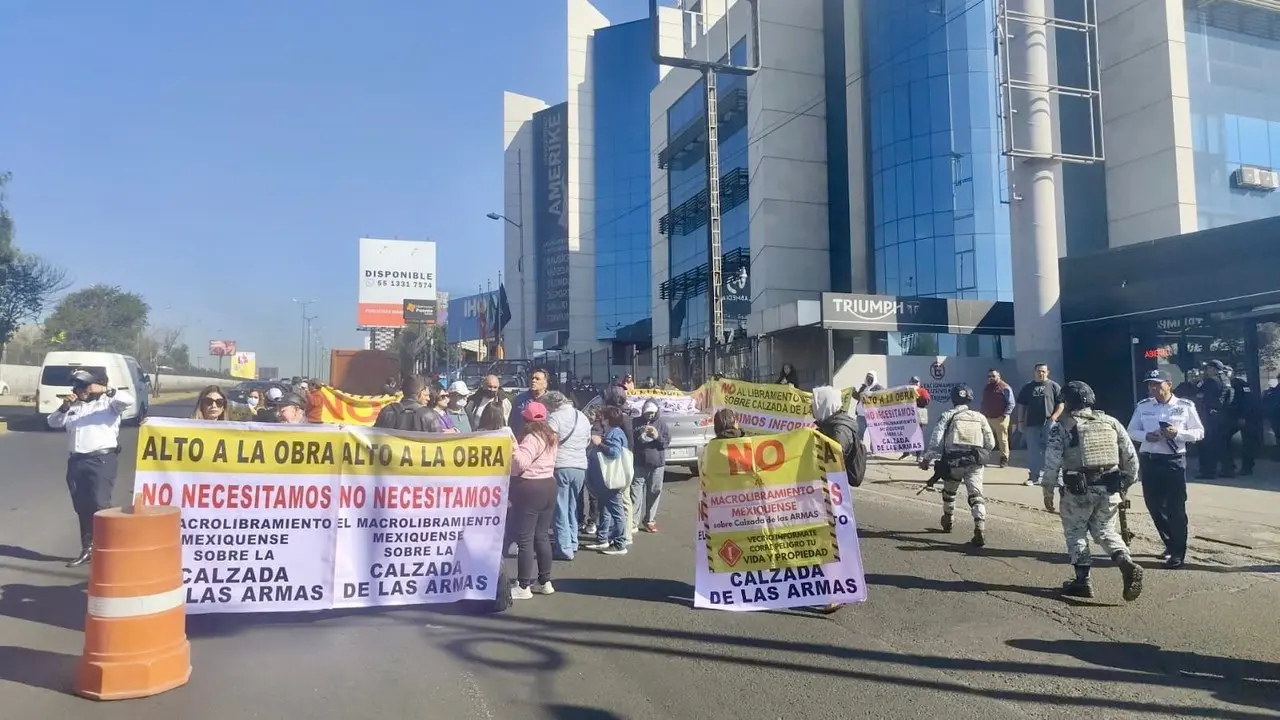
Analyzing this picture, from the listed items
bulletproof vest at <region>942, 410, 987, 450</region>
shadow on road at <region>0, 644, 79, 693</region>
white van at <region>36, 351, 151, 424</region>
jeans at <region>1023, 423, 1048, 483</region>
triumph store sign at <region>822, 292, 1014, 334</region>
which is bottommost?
shadow on road at <region>0, 644, 79, 693</region>

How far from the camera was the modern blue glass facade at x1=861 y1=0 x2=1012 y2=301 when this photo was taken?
28266 mm

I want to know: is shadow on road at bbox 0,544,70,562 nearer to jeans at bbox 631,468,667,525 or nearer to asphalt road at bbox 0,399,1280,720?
asphalt road at bbox 0,399,1280,720

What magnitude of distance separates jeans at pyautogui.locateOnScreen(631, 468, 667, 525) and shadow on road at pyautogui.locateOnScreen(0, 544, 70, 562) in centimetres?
583

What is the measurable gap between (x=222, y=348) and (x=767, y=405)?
122623mm

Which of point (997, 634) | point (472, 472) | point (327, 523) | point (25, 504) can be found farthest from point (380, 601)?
point (25, 504)

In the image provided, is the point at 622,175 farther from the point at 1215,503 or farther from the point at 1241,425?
the point at 1215,503

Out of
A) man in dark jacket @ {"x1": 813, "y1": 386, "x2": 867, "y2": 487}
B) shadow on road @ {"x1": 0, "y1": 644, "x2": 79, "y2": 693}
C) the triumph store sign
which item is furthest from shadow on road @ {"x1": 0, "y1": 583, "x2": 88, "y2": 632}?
the triumph store sign

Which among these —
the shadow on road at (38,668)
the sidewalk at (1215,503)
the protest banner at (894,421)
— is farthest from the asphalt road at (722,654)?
the protest banner at (894,421)

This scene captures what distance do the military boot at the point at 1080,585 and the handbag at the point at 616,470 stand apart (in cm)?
404

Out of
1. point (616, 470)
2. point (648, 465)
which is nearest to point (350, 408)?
point (648, 465)

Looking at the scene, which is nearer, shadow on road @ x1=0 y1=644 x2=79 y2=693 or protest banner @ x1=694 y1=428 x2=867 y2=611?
shadow on road @ x1=0 y1=644 x2=79 y2=693

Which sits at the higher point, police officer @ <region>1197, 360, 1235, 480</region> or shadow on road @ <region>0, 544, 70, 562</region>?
police officer @ <region>1197, 360, 1235, 480</region>

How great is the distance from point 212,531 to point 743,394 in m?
8.91

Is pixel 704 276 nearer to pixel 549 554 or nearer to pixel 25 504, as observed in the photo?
pixel 25 504
